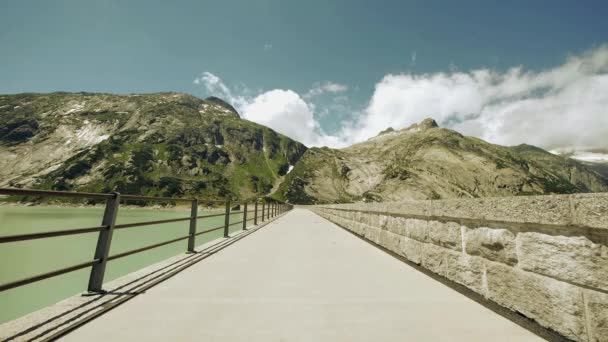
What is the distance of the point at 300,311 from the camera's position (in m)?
3.09

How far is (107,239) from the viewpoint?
3838mm

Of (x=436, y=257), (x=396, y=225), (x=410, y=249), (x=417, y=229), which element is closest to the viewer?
(x=436, y=257)

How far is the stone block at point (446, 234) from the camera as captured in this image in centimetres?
398

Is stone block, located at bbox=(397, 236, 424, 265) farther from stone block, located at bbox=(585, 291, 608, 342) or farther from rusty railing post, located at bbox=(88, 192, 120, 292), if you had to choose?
rusty railing post, located at bbox=(88, 192, 120, 292)

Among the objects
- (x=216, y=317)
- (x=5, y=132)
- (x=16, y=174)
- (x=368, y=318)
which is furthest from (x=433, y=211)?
(x=5, y=132)

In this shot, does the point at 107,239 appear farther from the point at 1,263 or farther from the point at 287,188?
the point at 287,188

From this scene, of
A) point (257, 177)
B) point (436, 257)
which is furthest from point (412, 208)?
point (257, 177)

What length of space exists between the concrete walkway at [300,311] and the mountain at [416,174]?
Answer: 122633mm

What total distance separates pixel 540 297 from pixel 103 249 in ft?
15.9

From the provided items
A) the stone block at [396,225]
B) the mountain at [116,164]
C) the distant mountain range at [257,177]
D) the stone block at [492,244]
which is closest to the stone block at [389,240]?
the stone block at [396,225]

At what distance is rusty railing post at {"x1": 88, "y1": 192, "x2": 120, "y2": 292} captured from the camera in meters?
3.67

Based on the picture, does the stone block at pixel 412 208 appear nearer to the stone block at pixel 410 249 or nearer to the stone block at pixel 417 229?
the stone block at pixel 417 229

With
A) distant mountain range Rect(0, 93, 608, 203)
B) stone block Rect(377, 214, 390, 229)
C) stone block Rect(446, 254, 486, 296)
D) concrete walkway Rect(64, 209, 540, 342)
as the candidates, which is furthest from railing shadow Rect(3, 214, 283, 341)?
distant mountain range Rect(0, 93, 608, 203)

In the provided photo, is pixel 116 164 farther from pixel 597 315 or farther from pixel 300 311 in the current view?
pixel 597 315
